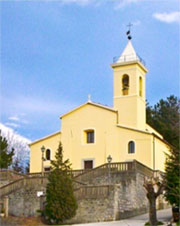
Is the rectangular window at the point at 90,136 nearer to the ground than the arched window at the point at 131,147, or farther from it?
farther from it

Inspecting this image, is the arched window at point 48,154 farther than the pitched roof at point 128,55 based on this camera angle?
No

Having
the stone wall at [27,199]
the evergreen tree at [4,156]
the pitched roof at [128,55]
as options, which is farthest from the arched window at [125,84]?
the stone wall at [27,199]

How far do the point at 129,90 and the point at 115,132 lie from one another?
504 cm

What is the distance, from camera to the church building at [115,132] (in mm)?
38312

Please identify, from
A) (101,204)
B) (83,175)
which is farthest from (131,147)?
(101,204)

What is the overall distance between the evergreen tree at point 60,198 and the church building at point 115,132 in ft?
46.0

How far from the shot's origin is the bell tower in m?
41.2

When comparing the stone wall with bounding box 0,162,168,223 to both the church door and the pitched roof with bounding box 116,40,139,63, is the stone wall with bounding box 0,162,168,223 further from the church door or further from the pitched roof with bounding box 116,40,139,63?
the pitched roof with bounding box 116,40,139,63

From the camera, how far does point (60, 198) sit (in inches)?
952

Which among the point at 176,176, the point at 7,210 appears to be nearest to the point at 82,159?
the point at 7,210

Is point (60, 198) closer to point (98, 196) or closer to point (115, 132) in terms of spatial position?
point (98, 196)

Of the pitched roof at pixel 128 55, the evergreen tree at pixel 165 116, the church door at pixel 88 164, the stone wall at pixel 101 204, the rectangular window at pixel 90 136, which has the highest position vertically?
the pitched roof at pixel 128 55

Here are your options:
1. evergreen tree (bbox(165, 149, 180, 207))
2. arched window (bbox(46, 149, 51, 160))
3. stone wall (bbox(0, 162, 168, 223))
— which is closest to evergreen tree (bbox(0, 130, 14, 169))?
arched window (bbox(46, 149, 51, 160))

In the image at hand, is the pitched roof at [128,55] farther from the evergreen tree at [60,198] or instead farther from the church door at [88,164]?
the evergreen tree at [60,198]
